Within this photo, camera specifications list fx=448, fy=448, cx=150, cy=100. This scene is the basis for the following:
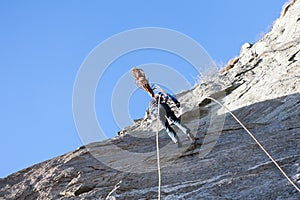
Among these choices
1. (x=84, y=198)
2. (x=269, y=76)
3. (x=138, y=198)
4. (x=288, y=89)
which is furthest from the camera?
(x=269, y=76)

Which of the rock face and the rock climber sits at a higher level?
the rock climber

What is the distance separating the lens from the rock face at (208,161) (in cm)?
827

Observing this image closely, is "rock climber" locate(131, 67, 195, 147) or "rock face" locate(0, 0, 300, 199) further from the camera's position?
"rock climber" locate(131, 67, 195, 147)

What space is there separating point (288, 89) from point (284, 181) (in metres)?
5.98

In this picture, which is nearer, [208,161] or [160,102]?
[208,161]

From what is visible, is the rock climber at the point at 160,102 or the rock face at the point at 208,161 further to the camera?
the rock climber at the point at 160,102

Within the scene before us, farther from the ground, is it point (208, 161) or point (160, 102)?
point (160, 102)

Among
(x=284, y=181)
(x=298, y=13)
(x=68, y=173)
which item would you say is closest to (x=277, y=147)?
(x=284, y=181)

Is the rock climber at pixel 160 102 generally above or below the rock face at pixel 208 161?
above

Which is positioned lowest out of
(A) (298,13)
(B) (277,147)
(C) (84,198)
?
(B) (277,147)

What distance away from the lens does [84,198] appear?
30.5ft

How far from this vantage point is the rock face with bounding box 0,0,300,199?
27.1 ft

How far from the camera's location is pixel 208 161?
31.6 ft

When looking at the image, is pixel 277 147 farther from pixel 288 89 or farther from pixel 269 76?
pixel 269 76
